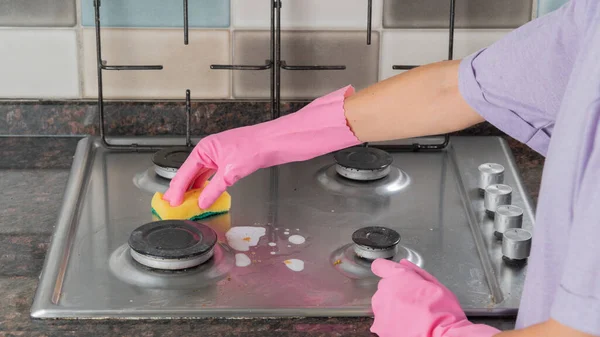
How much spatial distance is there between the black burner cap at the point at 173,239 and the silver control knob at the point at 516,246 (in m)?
0.33

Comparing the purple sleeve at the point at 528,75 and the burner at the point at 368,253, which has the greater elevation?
the purple sleeve at the point at 528,75

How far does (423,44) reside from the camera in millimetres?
1346

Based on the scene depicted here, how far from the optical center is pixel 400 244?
105 cm

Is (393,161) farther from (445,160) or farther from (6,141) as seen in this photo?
(6,141)

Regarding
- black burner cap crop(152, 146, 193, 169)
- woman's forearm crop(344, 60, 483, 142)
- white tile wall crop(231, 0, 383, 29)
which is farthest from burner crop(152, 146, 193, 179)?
woman's forearm crop(344, 60, 483, 142)

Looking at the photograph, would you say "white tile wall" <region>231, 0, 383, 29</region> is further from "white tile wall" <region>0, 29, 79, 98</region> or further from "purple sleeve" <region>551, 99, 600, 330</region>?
"purple sleeve" <region>551, 99, 600, 330</region>

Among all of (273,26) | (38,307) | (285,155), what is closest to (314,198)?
(285,155)

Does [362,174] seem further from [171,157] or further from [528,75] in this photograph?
[528,75]

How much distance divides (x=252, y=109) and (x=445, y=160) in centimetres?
30

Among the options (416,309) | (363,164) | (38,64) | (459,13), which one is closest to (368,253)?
(416,309)

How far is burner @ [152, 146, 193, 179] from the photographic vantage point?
3.95ft

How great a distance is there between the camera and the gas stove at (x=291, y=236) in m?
0.92

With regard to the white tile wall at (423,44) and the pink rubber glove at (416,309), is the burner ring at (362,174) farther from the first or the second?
the pink rubber glove at (416,309)

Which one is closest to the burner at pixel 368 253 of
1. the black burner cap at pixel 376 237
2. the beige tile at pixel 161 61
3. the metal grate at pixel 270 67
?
the black burner cap at pixel 376 237
